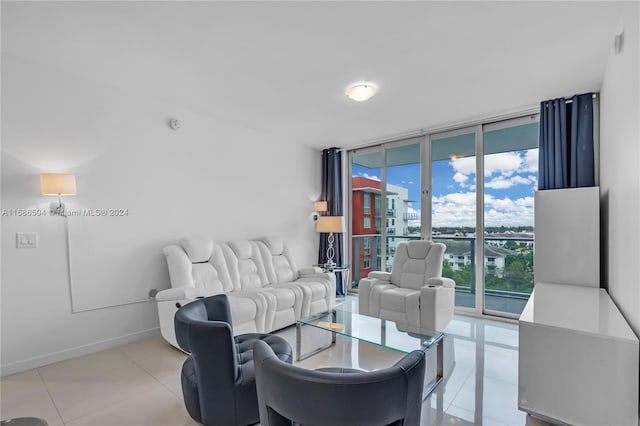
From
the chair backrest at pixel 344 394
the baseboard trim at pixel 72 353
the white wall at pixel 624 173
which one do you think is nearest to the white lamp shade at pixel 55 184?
the baseboard trim at pixel 72 353

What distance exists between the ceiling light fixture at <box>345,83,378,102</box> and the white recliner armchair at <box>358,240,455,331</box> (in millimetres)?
1941

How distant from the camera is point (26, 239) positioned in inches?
105

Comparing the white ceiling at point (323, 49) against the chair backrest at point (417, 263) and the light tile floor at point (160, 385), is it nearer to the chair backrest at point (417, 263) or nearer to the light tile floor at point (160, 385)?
the chair backrest at point (417, 263)

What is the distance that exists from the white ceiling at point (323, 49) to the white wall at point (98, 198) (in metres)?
0.30

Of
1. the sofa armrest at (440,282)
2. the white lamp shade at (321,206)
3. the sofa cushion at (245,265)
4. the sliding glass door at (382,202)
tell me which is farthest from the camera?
the white lamp shade at (321,206)

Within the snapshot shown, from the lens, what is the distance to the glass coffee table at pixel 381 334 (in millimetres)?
2232

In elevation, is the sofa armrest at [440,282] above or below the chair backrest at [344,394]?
below

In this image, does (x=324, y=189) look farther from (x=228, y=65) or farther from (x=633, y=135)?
(x=633, y=135)

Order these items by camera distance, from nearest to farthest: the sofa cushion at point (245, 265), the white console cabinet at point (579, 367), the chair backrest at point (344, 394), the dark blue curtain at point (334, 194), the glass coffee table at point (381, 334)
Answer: the chair backrest at point (344, 394) → the white console cabinet at point (579, 367) → the glass coffee table at point (381, 334) → the sofa cushion at point (245, 265) → the dark blue curtain at point (334, 194)

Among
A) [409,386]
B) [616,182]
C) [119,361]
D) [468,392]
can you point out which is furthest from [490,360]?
[119,361]

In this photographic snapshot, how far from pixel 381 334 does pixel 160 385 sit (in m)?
1.74

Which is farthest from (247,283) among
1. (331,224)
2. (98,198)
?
(98,198)

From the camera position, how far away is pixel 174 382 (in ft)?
7.87

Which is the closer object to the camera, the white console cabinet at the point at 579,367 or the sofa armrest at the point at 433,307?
the white console cabinet at the point at 579,367
